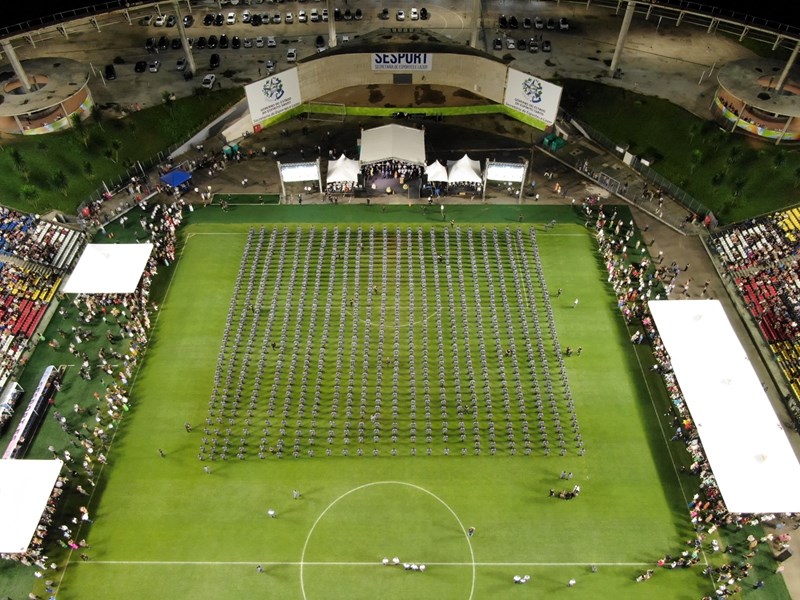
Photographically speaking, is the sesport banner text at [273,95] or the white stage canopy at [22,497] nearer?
the white stage canopy at [22,497]

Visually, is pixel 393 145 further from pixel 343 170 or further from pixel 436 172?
pixel 343 170

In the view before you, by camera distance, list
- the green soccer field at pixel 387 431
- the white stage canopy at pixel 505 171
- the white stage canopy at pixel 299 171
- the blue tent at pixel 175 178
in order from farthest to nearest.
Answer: the blue tent at pixel 175 178 → the white stage canopy at pixel 299 171 → the white stage canopy at pixel 505 171 → the green soccer field at pixel 387 431

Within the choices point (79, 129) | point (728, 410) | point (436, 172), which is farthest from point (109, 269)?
point (728, 410)

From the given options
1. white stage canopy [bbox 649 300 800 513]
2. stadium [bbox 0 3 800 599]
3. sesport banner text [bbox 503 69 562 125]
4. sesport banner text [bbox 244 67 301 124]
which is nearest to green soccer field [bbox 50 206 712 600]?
stadium [bbox 0 3 800 599]

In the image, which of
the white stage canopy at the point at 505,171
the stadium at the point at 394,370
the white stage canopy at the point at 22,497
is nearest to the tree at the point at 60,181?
the stadium at the point at 394,370

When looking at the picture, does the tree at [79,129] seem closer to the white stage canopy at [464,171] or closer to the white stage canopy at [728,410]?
the white stage canopy at [464,171]

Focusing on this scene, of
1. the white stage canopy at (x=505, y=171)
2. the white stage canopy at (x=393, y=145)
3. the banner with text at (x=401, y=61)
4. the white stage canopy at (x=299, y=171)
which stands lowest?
the white stage canopy at (x=505, y=171)

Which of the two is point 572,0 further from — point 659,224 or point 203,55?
point 203,55
